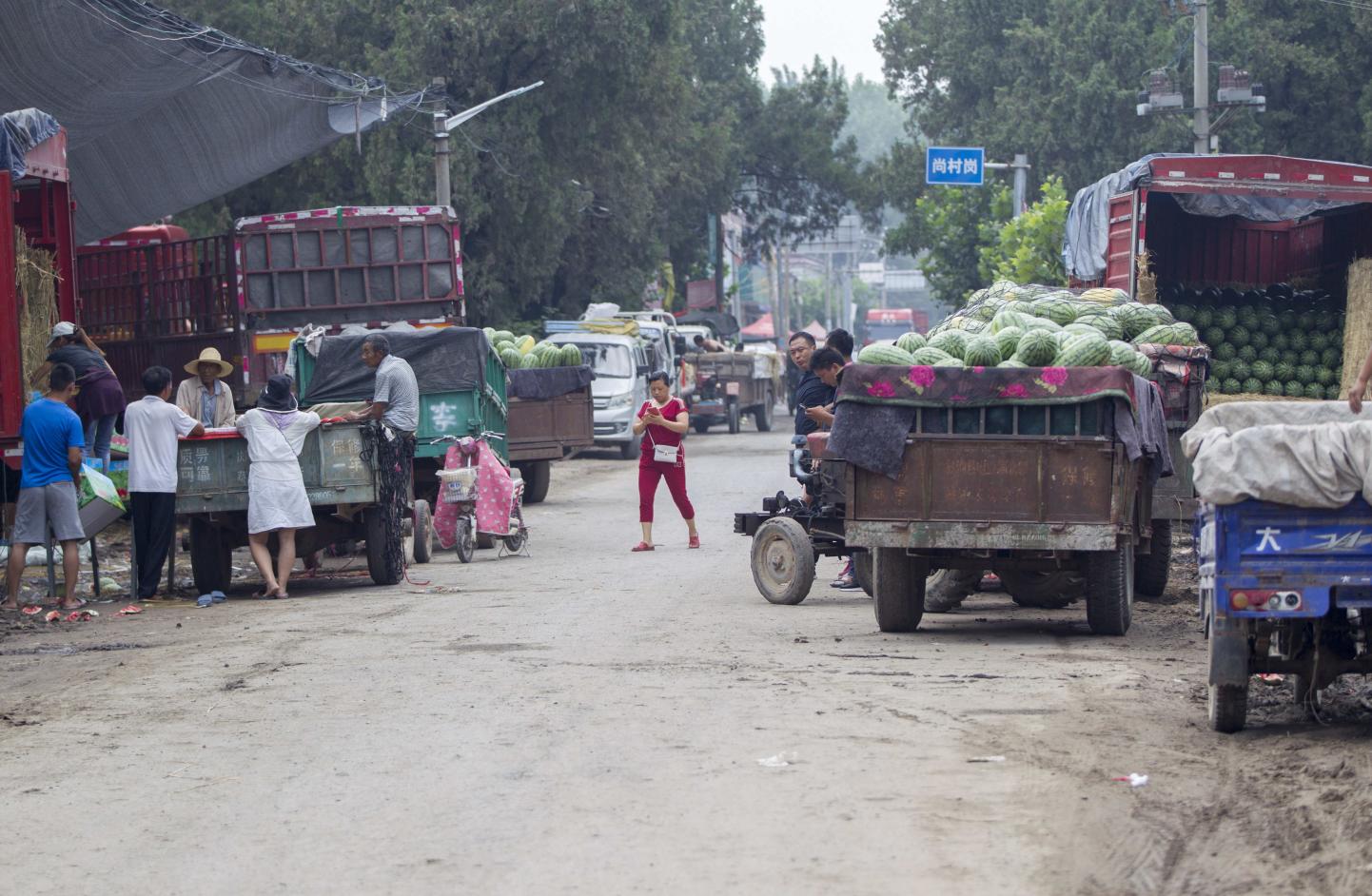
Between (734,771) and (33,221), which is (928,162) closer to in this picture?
(33,221)

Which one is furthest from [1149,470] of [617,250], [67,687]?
[617,250]

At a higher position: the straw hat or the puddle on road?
the straw hat

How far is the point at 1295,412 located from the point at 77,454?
8.72 m

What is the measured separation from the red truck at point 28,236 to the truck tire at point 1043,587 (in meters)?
7.54

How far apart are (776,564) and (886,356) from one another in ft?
6.76

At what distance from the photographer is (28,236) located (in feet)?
51.9

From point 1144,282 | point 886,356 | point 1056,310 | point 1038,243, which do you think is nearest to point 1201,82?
point 1038,243

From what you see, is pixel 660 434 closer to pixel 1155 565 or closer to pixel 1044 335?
pixel 1155 565

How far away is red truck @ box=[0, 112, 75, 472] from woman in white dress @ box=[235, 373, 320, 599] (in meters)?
1.72

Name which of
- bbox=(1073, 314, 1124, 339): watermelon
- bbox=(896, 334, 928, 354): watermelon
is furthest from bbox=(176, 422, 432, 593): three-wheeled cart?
bbox=(1073, 314, 1124, 339): watermelon

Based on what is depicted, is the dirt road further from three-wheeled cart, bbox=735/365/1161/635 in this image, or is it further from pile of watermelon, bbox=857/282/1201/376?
pile of watermelon, bbox=857/282/1201/376

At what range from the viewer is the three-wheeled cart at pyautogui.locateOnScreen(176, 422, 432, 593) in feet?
Result: 45.4

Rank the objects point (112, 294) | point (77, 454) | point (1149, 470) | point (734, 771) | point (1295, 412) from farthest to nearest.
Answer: point (112, 294)
point (77, 454)
point (1149, 470)
point (1295, 412)
point (734, 771)

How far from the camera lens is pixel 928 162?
36.3 metres
